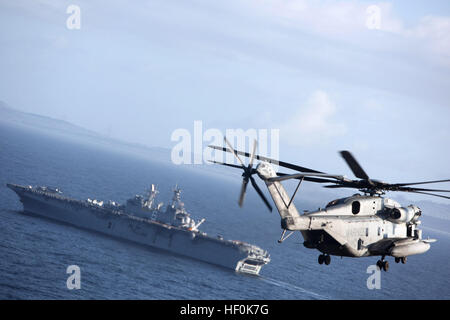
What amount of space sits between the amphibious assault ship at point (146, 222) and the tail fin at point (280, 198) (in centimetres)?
5221

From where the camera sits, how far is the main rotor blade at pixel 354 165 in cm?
1310

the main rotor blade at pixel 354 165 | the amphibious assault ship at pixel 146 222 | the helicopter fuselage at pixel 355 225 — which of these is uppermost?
the main rotor blade at pixel 354 165

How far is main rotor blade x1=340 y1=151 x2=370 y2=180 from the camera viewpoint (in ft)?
43.0

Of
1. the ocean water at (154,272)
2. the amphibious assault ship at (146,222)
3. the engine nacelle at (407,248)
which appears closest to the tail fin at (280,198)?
the engine nacelle at (407,248)

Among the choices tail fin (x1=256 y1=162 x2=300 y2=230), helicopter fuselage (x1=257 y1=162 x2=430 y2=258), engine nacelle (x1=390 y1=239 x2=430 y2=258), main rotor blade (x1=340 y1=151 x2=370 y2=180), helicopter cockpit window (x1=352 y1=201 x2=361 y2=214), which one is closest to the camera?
tail fin (x1=256 y1=162 x2=300 y2=230)

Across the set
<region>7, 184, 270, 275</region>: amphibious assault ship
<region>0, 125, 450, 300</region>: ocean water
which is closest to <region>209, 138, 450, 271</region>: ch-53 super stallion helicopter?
<region>0, 125, 450, 300</region>: ocean water

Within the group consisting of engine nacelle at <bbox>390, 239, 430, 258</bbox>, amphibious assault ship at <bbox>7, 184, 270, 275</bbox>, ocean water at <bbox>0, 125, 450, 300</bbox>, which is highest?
engine nacelle at <bbox>390, 239, 430, 258</bbox>

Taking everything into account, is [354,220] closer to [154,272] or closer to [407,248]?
[407,248]

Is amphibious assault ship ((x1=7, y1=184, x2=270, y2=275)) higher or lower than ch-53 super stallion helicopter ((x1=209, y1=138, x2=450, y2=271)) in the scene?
lower

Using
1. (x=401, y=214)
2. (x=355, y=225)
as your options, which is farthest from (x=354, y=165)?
(x=401, y=214)

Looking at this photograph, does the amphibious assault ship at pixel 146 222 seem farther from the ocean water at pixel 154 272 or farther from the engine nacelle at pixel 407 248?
the engine nacelle at pixel 407 248

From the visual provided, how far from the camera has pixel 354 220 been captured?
14750 mm

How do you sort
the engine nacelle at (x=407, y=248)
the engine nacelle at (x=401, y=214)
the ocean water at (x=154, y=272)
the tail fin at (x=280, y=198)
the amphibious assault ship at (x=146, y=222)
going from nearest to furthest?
the tail fin at (x=280, y=198) → the engine nacelle at (x=407, y=248) → the engine nacelle at (x=401, y=214) → the ocean water at (x=154, y=272) → the amphibious assault ship at (x=146, y=222)

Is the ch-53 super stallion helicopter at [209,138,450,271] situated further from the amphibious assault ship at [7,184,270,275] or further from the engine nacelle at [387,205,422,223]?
the amphibious assault ship at [7,184,270,275]
